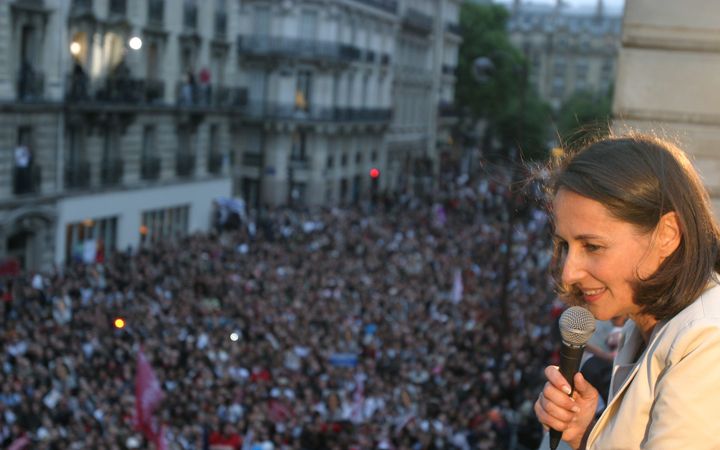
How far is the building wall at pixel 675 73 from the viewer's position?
7270mm

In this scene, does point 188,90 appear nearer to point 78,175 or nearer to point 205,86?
point 205,86

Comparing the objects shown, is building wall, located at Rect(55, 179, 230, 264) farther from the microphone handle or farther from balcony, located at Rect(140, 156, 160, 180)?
the microphone handle

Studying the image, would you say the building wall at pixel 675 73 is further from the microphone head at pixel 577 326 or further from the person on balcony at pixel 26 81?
the person on balcony at pixel 26 81

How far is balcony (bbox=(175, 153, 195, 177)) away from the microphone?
33830 mm

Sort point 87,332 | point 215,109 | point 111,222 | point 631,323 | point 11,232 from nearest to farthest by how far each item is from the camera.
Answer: point 631,323
point 87,332
point 11,232
point 111,222
point 215,109

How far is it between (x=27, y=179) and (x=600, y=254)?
26799 millimetres

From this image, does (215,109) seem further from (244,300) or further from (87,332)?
(87,332)

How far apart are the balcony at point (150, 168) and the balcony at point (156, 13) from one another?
422 cm

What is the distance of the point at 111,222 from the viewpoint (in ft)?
104

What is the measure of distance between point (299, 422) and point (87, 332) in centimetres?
532

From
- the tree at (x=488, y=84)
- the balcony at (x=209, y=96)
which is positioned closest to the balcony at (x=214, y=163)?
the balcony at (x=209, y=96)

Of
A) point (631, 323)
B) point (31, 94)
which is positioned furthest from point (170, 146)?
point (631, 323)

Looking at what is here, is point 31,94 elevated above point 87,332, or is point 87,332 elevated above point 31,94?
point 31,94

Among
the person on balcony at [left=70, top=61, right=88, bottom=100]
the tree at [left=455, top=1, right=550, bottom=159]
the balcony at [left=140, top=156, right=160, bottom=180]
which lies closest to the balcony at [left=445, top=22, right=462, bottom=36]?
the tree at [left=455, top=1, right=550, bottom=159]
